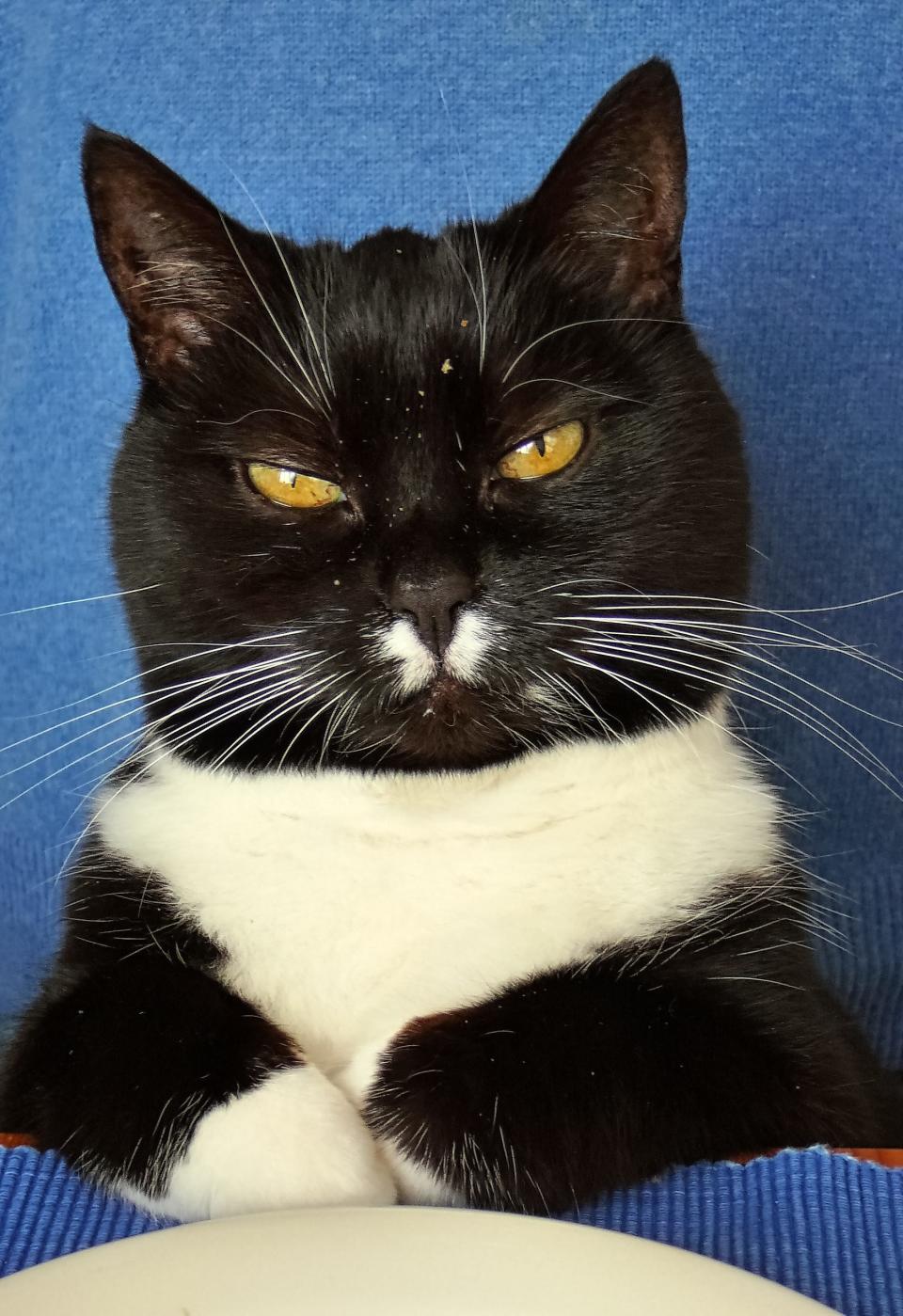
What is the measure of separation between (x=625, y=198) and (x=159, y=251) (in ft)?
1.01

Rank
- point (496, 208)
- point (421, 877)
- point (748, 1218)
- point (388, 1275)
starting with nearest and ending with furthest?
point (388, 1275) < point (748, 1218) < point (421, 877) < point (496, 208)

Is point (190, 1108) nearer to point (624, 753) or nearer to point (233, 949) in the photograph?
point (233, 949)

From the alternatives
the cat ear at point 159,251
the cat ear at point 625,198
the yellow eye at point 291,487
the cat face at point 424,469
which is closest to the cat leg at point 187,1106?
the cat face at point 424,469

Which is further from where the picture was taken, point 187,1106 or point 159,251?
point 159,251

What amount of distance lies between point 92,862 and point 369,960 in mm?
226

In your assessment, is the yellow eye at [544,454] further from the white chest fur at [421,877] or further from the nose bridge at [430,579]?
the white chest fur at [421,877]

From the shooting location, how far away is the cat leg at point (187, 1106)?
74cm

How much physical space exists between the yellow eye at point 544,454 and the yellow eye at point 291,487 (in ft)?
0.34

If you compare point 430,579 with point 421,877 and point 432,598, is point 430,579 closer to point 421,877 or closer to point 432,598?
point 432,598

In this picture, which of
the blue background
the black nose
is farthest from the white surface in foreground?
the blue background

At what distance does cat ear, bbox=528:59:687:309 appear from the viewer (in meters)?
0.86

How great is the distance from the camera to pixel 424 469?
803mm

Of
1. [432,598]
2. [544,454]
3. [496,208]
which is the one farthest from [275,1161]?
[496,208]

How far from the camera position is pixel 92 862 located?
0.97m
